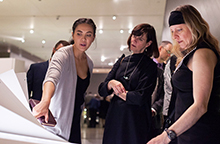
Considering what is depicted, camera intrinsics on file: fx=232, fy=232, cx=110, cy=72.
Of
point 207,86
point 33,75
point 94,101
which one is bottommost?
point 94,101

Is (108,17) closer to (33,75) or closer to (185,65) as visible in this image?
(33,75)

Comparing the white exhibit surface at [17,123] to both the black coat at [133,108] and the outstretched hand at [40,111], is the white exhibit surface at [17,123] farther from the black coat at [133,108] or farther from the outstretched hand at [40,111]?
the black coat at [133,108]

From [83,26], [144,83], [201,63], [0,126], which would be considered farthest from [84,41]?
[0,126]

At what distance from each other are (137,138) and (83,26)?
2.70ft

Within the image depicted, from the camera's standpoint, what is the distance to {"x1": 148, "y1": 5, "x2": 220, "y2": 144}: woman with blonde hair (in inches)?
34.5

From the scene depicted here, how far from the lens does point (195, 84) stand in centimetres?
90

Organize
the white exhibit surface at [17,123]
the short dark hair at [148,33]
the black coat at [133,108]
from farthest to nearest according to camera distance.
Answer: the short dark hair at [148,33]
the black coat at [133,108]
the white exhibit surface at [17,123]

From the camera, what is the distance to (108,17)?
5043mm

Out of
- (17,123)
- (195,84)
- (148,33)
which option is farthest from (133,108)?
(17,123)

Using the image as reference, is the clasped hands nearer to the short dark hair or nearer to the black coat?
the black coat

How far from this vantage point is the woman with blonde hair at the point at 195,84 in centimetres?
88

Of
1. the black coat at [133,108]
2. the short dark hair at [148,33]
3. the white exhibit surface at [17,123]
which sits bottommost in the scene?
the black coat at [133,108]

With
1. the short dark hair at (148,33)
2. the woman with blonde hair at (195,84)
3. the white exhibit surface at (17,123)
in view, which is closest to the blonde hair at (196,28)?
the woman with blonde hair at (195,84)

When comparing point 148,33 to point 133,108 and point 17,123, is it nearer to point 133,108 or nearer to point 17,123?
point 133,108
